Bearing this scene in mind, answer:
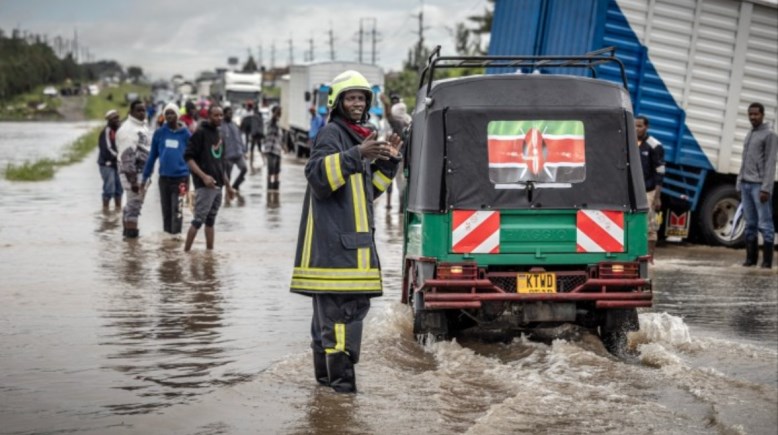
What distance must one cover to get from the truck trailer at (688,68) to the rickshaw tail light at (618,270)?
8.09 metres

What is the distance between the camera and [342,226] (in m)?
7.88

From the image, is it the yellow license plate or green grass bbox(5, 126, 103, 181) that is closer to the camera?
the yellow license plate

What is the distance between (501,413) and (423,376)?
1235 millimetres

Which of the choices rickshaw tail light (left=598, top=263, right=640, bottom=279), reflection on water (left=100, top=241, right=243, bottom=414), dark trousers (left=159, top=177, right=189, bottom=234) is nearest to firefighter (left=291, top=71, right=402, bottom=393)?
reflection on water (left=100, top=241, right=243, bottom=414)

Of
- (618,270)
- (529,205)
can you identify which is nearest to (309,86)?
(529,205)

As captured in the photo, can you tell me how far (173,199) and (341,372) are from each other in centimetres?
942

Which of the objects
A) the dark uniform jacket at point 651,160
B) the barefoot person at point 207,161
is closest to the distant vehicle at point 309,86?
the barefoot person at point 207,161

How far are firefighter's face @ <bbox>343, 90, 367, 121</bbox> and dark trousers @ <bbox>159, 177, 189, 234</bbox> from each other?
920cm

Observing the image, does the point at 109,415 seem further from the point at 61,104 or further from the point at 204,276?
the point at 61,104

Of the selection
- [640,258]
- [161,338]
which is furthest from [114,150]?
[640,258]

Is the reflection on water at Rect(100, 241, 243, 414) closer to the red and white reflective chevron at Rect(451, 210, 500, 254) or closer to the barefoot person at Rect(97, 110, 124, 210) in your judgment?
the red and white reflective chevron at Rect(451, 210, 500, 254)

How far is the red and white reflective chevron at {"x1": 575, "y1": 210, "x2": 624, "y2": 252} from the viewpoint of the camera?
9820 mm

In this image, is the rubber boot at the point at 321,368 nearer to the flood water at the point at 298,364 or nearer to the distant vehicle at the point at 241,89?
the flood water at the point at 298,364

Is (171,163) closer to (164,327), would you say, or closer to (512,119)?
(164,327)
